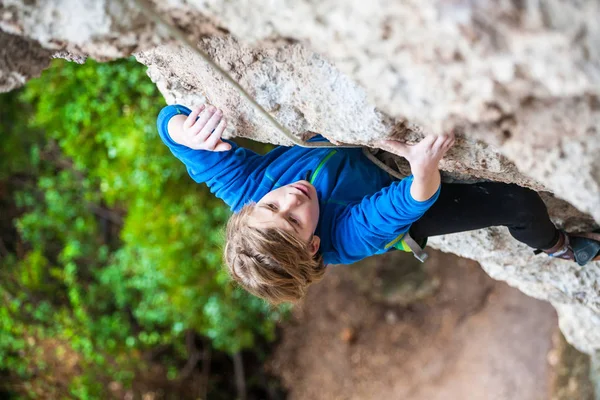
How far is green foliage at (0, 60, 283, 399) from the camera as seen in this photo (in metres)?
3.33

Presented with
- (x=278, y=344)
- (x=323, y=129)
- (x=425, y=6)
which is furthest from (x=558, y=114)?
(x=278, y=344)

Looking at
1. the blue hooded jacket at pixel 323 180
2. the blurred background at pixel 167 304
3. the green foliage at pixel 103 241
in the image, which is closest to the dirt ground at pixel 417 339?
the blurred background at pixel 167 304

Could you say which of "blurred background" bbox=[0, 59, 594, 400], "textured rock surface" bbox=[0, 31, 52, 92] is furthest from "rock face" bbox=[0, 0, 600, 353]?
"blurred background" bbox=[0, 59, 594, 400]

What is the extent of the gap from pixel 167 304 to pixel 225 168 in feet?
7.87

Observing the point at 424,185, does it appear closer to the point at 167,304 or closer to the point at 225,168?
the point at 225,168

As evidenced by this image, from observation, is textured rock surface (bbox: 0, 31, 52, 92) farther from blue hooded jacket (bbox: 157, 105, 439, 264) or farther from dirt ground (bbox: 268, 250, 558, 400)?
dirt ground (bbox: 268, 250, 558, 400)

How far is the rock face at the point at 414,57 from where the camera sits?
79cm

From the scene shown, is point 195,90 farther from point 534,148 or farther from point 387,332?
point 387,332

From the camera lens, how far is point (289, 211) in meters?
1.47

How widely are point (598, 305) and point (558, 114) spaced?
1.30m

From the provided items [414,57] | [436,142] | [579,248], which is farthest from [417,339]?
[414,57]

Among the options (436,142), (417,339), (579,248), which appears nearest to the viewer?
(436,142)

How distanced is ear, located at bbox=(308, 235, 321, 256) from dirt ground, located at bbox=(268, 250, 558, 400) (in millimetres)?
2574

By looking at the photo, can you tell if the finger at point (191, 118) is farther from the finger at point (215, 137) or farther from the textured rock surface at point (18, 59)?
the textured rock surface at point (18, 59)
